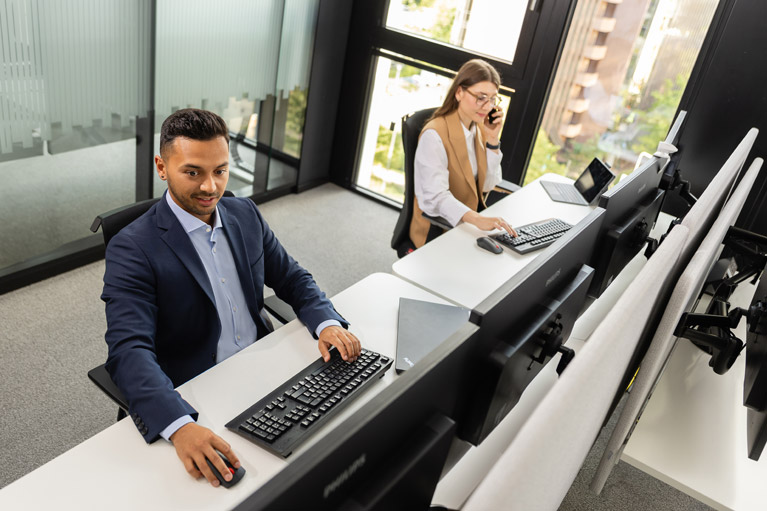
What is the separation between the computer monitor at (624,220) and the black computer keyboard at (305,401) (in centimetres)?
72

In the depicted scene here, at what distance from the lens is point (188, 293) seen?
1600 millimetres

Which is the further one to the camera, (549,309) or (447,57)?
(447,57)

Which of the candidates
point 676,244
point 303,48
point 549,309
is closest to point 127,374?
point 549,309

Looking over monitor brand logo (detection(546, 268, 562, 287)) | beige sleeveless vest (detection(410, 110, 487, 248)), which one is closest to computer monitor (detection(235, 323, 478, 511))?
monitor brand logo (detection(546, 268, 562, 287))

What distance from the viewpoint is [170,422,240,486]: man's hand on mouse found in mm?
1259

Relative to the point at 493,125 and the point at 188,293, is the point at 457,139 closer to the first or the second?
the point at 493,125

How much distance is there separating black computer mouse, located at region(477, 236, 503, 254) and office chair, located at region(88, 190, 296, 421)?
0.84 meters

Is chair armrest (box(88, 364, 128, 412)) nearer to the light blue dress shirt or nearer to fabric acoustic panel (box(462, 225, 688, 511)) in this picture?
the light blue dress shirt

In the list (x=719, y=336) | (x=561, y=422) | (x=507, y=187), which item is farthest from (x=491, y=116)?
(x=561, y=422)

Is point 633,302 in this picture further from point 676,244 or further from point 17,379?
point 17,379

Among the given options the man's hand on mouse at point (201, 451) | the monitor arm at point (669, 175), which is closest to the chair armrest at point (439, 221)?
the monitor arm at point (669, 175)

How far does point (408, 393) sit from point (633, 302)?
436mm

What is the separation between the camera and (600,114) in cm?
357

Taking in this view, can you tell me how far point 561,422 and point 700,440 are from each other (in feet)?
3.51
